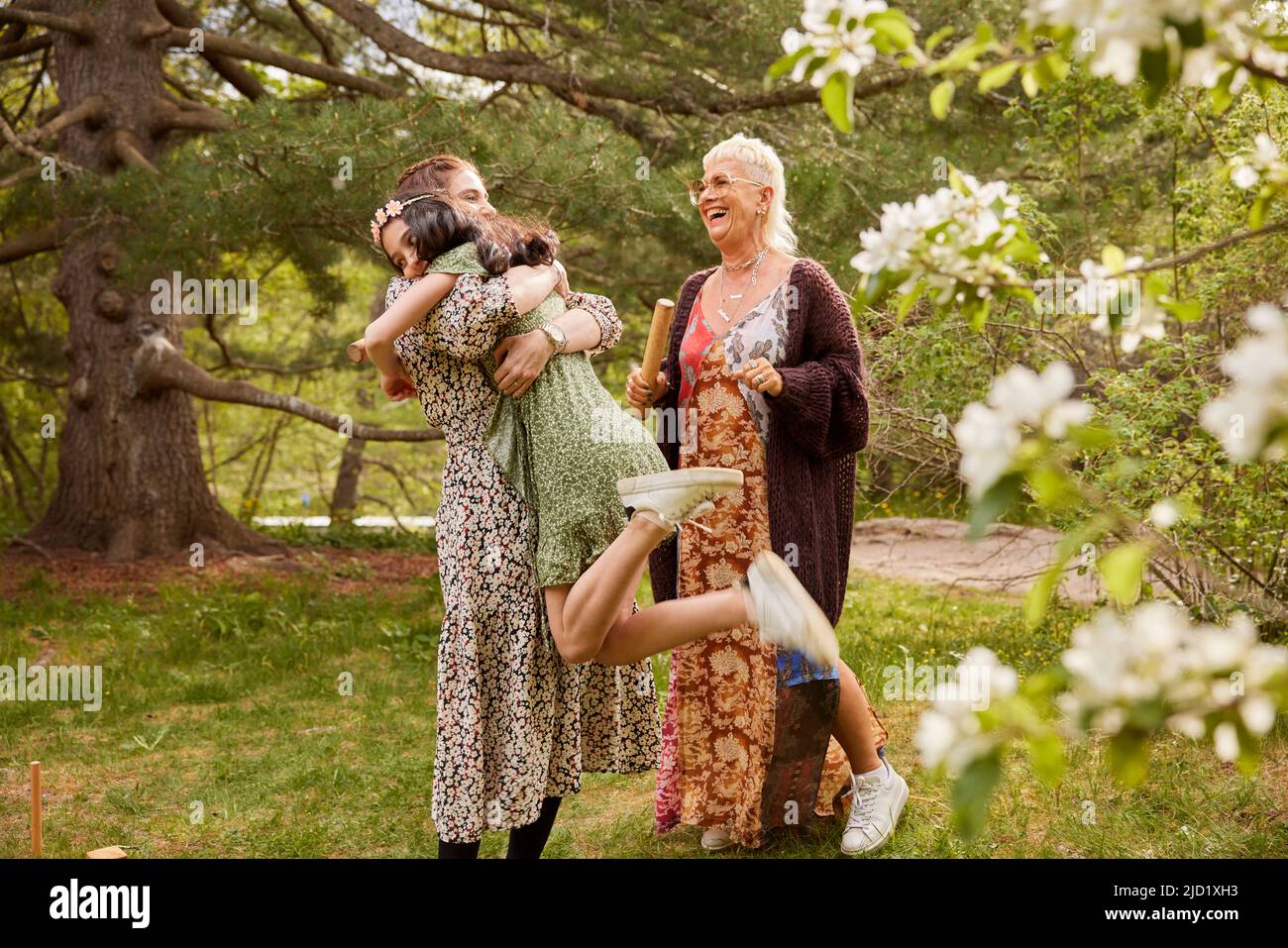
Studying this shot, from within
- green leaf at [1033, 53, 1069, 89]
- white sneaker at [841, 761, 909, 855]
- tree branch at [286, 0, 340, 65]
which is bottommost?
white sneaker at [841, 761, 909, 855]

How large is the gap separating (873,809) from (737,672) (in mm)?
513

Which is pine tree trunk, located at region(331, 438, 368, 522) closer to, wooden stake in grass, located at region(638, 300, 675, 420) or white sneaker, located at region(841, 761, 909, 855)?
wooden stake in grass, located at region(638, 300, 675, 420)

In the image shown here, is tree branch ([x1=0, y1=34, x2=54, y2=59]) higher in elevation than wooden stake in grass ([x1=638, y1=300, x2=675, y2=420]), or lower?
higher

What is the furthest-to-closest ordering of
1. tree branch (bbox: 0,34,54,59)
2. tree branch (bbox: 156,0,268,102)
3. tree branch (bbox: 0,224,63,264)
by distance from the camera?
tree branch (bbox: 156,0,268,102) < tree branch (bbox: 0,34,54,59) < tree branch (bbox: 0,224,63,264)

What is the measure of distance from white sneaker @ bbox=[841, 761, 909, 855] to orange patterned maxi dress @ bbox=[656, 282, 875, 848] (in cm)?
13

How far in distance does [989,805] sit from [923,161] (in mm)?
3340

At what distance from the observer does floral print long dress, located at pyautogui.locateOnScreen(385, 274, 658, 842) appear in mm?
2479

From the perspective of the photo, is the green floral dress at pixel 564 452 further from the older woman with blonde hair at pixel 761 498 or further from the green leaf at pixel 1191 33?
the green leaf at pixel 1191 33

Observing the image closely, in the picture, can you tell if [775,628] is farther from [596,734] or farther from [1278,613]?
[1278,613]

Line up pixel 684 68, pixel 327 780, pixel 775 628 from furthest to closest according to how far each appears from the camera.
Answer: pixel 684 68 < pixel 327 780 < pixel 775 628

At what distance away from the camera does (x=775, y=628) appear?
2.18 meters

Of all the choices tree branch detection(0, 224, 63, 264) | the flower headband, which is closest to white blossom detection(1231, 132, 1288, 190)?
the flower headband

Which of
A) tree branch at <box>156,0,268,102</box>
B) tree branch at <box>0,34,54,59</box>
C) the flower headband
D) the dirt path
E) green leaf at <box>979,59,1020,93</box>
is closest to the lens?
green leaf at <box>979,59,1020,93</box>

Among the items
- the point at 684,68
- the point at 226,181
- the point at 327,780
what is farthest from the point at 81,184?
the point at 327,780
